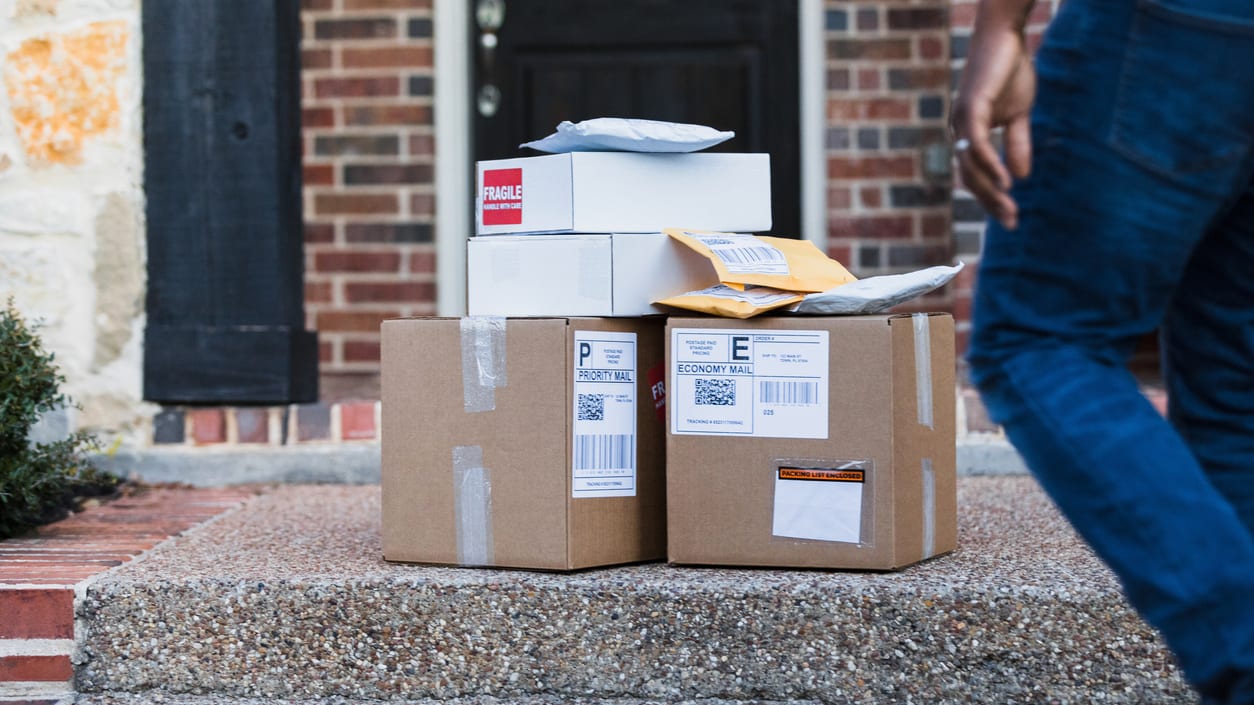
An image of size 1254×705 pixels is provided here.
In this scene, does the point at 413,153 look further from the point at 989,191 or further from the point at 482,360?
the point at 989,191

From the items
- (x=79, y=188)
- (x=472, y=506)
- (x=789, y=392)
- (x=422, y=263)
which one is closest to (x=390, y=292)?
(x=422, y=263)

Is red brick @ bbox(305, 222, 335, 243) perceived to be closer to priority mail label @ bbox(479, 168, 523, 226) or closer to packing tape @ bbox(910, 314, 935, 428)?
priority mail label @ bbox(479, 168, 523, 226)

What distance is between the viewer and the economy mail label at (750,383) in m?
1.88

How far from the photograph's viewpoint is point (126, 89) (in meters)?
2.98

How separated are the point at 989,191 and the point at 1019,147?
4 centimetres

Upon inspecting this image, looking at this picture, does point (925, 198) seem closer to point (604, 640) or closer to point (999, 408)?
point (604, 640)

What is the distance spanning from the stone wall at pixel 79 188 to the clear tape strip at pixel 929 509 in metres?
1.88

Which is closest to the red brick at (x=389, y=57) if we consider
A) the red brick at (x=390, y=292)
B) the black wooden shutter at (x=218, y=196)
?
the red brick at (x=390, y=292)

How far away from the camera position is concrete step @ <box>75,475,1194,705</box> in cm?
176

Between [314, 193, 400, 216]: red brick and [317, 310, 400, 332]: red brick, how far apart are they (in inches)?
11.9

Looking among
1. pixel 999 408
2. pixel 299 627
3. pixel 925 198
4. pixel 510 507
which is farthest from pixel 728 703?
pixel 925 198

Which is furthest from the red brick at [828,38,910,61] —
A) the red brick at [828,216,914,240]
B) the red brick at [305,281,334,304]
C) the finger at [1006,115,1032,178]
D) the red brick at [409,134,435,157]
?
the finger at [1006,115,1032,178]

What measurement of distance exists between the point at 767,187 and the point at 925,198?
5.79ft

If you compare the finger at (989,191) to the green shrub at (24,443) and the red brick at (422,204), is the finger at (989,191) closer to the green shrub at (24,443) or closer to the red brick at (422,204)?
the green shrub at (24,443)
